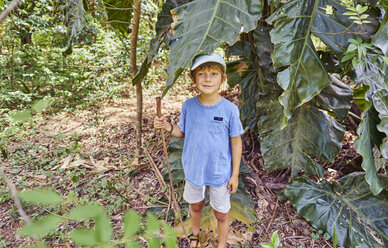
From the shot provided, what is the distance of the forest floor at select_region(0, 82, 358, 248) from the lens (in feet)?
6.21

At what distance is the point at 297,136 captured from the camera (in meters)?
2.00

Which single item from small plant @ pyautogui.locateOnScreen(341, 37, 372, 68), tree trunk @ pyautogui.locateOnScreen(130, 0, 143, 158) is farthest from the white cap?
tree trunk @ pyautogui.locateOnScreen(130, 0, 143, 158)

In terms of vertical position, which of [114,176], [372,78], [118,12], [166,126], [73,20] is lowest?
[114,176]

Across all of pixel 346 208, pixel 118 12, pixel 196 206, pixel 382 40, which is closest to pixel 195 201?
pixel 196 206

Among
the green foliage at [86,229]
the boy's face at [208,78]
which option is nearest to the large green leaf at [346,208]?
the boy's face at [208,78]

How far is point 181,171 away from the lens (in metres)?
2.09

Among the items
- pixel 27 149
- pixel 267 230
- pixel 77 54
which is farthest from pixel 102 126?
pixel 267 230

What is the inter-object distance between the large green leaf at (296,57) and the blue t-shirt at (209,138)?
343 millimetres

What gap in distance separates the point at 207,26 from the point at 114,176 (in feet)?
5.68

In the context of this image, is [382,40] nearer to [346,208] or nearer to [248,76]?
[248,76]

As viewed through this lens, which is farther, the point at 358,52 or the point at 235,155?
the point at 235,155

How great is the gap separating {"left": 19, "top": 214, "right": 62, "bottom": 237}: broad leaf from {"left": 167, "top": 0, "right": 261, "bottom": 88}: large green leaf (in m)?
0.77

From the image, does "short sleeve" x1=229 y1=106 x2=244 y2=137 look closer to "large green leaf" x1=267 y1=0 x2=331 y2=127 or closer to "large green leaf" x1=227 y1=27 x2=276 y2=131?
"large green leaf" x1=267 y1=0 x2=331 y2=127

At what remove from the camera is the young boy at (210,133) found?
140 cm
